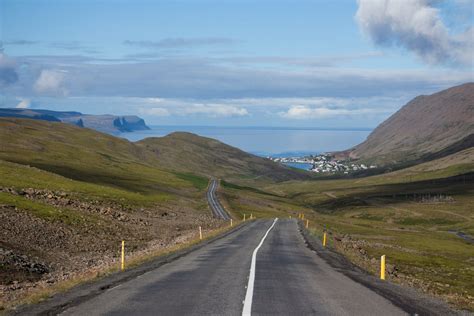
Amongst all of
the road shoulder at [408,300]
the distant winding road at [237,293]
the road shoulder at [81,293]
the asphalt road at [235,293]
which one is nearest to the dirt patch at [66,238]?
the road shoulder at [81,293]

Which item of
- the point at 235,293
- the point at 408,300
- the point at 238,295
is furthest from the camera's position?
the point at 235,293

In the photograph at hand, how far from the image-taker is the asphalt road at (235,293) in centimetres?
1664

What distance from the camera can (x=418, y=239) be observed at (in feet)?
373

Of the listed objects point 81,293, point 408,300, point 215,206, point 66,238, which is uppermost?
point 215,206

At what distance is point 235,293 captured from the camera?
19.7 m

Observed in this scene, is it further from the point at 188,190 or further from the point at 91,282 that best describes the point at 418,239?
the point at 91,282

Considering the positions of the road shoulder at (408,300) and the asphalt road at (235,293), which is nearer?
the asphalt road at (235,293)

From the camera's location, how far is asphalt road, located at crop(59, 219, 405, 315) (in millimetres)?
16641

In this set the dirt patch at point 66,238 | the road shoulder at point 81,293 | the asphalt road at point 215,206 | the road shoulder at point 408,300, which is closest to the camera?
the road shoulder at point 81,293

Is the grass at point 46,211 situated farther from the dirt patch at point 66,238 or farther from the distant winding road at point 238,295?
the distant winding road at point 238,295

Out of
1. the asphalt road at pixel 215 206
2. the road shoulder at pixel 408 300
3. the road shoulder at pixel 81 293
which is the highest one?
the asphalt road at pixel 215 206

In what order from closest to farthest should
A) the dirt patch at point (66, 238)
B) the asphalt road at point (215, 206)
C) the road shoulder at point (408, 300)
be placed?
the road shoulder at point (408, 300), the dirt patch at point (66, 238), the asphalt road at point (215, 206)

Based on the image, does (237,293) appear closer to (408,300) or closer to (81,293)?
(81,293)

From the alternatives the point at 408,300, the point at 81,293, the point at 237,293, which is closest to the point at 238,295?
the point at 237,293
